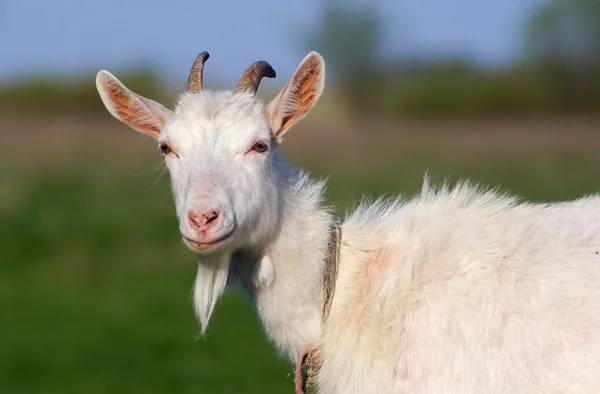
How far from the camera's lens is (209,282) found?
5285 millimetres

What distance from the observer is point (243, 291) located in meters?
5.44

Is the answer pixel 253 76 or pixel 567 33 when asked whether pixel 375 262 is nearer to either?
pixel 253 76

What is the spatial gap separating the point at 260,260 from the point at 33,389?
8.53 m

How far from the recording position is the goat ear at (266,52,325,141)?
5.46 metres

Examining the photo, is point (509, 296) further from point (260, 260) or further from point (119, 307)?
point (119, 307)

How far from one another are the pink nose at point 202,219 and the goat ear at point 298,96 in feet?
2.58

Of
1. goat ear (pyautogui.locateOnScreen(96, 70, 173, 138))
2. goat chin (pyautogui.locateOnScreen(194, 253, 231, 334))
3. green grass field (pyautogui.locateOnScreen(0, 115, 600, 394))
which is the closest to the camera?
goat chin (pyautogui.locateOnScreen(194, 253, 231, 334))

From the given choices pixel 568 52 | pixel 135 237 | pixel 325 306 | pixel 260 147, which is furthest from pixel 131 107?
pixel 568 52

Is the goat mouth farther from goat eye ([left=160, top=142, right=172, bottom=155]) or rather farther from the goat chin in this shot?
goat eye ([left=160, top=142, right=172, bottom=155])

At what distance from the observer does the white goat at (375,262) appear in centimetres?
477

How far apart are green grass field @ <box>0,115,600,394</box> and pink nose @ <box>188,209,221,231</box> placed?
1.57 m

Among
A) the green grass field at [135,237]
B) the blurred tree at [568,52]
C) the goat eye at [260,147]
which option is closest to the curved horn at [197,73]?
the goat eye at [260,147]

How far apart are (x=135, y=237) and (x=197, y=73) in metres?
14.0

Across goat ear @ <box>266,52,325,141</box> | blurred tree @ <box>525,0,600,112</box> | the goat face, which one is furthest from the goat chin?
blurred tree @ <box>525,0,600,112</box>
